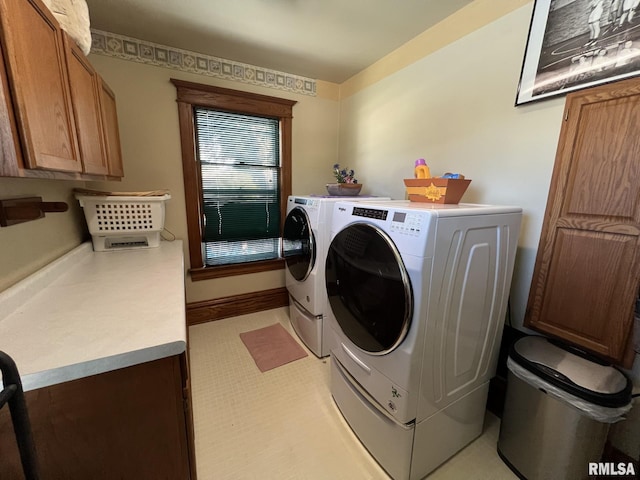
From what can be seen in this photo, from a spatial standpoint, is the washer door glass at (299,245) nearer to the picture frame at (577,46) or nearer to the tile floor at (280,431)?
the tile floor at (280,431)

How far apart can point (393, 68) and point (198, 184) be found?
196cm

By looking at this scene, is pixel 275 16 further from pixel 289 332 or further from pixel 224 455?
pixel 224 455

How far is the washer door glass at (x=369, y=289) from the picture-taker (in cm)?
103

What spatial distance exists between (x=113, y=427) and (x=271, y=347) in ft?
4.90

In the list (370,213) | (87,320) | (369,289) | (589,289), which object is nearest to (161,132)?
(87,320)

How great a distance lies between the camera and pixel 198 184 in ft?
7.82

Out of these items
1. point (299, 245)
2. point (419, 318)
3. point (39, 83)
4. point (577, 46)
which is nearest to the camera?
point (39, 83)

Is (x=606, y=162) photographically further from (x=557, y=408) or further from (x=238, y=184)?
(x=238, y=184)

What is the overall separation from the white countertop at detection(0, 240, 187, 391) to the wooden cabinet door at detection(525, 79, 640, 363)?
1.64 m

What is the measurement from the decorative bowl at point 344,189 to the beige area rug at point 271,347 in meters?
1.35

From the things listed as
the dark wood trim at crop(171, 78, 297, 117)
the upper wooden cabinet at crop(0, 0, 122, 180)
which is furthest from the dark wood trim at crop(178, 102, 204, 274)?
the upper wooden cabinet at crop(0, 0, 122, 180)

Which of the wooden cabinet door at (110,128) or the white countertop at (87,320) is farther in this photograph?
the wooden cabinet door at (110,128)

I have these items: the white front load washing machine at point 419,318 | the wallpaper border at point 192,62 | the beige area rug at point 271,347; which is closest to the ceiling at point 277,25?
the wallpaper border at point 192,62

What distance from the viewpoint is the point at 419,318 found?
0.99 meters
